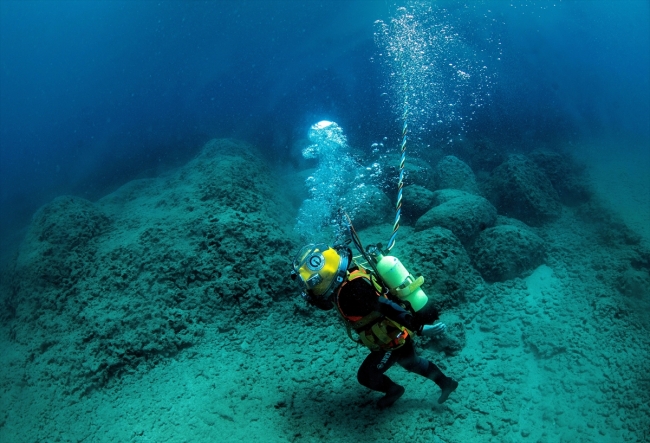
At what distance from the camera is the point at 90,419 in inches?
119

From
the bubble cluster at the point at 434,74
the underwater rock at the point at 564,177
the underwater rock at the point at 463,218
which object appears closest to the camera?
the underwater rock at the point at 463,218

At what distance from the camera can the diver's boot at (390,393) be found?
2.78 meters

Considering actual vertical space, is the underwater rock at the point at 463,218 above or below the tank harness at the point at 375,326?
below

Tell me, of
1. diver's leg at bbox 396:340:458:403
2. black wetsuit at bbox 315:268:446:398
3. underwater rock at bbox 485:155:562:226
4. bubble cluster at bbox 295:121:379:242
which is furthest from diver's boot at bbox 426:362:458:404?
underwater rock at bbox 485:155:562:226

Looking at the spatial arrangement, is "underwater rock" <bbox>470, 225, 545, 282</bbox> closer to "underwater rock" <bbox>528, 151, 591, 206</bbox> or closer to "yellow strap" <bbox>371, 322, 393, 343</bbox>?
"yellow strap" <bbox>371, 322, 393, 343</bbox>

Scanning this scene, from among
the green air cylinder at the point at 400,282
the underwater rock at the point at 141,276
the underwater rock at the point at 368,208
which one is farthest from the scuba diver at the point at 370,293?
the underwater rock at the point at 368,208

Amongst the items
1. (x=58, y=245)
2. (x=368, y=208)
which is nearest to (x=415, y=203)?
(x=368, y=208)

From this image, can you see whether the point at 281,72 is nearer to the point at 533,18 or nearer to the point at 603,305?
the point at 533,18

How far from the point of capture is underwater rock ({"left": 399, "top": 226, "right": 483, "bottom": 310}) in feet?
13.0

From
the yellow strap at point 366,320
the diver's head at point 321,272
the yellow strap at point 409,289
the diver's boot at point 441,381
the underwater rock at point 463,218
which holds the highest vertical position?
the diver's head at point 321,272

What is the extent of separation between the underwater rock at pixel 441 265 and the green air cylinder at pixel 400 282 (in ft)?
5.40

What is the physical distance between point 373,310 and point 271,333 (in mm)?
1794

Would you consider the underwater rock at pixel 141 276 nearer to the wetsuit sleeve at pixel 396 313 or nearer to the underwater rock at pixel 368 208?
the underwater rock at pixel 368 208

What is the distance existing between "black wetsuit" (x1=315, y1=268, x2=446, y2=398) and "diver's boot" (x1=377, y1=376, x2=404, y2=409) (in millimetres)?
17
